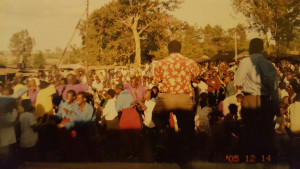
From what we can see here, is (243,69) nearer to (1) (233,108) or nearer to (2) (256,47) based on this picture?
(2) (256,47)

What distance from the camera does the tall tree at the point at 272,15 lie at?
4819mm

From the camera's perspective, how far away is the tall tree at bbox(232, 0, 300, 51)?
15.8ft

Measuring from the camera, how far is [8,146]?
12.5 ft

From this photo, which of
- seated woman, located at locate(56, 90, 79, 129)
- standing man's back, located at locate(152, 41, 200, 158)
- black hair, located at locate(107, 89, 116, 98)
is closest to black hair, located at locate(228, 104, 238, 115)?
standing man's back, located at locate(152, 41, 200, 158)

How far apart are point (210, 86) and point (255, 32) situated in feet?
6.05

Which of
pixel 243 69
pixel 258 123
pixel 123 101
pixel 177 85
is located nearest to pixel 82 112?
pixel 123 101

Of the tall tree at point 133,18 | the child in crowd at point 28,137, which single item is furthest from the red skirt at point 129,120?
the tall tree at point 133,18

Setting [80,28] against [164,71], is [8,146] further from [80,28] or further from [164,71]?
[80,28]

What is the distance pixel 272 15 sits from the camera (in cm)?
483

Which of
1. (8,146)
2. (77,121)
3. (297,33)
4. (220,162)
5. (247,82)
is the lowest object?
(220,162)

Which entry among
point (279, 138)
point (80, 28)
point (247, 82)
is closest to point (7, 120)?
point (80, 28)

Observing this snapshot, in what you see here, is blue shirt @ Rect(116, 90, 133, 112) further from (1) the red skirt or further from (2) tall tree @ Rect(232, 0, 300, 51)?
(2) tall tree @ Rect(232, 0, 300, 51)

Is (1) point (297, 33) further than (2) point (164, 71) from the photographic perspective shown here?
Yes

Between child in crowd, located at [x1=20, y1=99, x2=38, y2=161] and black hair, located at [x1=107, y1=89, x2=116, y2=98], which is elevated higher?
black hair, located at [x1=107, y1=89, x2=116, y2=98]
